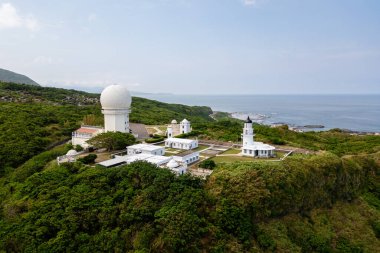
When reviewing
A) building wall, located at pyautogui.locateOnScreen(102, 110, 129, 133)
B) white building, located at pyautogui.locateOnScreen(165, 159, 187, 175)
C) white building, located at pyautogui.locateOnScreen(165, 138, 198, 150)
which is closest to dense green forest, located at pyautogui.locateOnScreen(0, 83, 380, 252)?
white building, located at pyautogui.locateOnScreen(165, 159, 187, 175)

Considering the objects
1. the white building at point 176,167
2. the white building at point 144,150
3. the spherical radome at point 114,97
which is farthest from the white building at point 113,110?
the white building at point 176,167

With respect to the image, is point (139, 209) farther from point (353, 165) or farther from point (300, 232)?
point (353, 165)

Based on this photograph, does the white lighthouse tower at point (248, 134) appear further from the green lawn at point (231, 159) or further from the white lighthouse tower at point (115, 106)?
the white lighthouse tower at point (115, 106)

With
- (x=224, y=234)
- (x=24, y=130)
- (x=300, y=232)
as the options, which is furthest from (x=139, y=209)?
(x=24, y=130)

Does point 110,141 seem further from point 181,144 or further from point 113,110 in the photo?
point 181,144

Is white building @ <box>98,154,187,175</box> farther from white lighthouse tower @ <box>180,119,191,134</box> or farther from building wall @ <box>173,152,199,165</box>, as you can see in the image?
white lighthouse tower @ <box>180,119,191,134</box>
